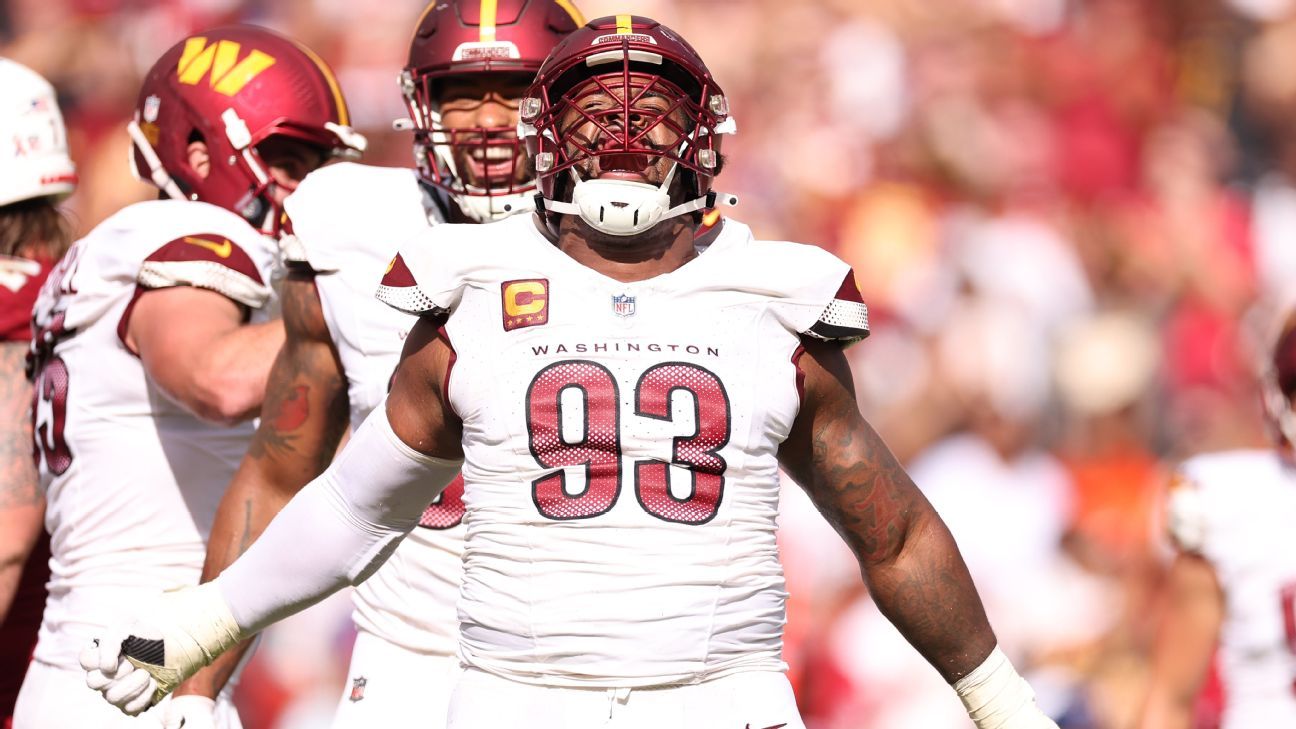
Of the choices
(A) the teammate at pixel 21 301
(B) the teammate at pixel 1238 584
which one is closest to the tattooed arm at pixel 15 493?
(A) the teammate at pixel 21 301

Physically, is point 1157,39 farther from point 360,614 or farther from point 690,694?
point 690,694

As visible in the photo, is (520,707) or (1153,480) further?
(1153,480)

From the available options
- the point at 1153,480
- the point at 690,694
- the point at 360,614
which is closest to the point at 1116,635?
the point at 1153,480

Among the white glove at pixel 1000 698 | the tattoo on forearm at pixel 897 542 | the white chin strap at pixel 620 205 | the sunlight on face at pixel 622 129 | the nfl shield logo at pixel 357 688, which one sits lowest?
the nfl shield logo at pixel 357 688

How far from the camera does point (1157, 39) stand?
10680 mm

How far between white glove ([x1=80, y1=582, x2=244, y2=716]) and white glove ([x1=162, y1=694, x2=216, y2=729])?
52 cm

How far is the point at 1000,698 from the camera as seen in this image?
126 inches

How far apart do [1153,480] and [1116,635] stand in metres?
1.24

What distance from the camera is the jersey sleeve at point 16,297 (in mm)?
4508

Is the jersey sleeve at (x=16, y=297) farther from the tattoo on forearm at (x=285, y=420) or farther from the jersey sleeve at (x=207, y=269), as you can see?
the tattoo on forearm at (x=285, y=420)

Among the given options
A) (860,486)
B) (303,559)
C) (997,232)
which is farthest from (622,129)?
(997,232)

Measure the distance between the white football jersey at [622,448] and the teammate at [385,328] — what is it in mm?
822

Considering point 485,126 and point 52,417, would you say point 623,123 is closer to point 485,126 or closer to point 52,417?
point 485,126

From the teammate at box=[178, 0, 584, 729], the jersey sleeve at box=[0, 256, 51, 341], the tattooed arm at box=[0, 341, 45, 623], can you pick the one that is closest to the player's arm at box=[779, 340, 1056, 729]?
the teammate at box=[178, 0, 584, 729]
